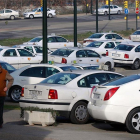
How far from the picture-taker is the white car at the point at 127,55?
25.8 meters

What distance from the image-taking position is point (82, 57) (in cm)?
2367

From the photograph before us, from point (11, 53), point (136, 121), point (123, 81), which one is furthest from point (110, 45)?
point (136, 121)

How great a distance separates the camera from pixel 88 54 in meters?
23.8

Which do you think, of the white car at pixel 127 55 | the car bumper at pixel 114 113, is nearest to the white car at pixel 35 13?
the white car at pixel 127 55

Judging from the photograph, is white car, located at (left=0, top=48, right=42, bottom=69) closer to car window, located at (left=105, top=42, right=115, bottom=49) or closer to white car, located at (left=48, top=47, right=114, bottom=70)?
white car, located at (left=48, top=47, right=114, bottom=70)

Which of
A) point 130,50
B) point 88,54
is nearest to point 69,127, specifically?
point 88,54

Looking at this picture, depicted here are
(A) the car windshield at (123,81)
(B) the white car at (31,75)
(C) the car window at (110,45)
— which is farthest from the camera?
(C) the car window at (110,45)

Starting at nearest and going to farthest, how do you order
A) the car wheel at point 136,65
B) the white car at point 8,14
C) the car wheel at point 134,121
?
the car wheel at point 134,121, the car wheel at point 136,65, the white car at point 8,14

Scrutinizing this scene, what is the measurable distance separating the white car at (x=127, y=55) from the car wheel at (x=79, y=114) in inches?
557

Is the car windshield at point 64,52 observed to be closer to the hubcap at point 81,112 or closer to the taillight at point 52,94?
the hubcap at point 81,112

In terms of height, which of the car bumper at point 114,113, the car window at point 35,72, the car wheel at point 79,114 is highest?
the car window at point 35,72

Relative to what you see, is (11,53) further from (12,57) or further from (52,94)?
(52,94)

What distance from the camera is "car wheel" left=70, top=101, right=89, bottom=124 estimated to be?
11773mm

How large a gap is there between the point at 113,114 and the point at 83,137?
1.13 metres
